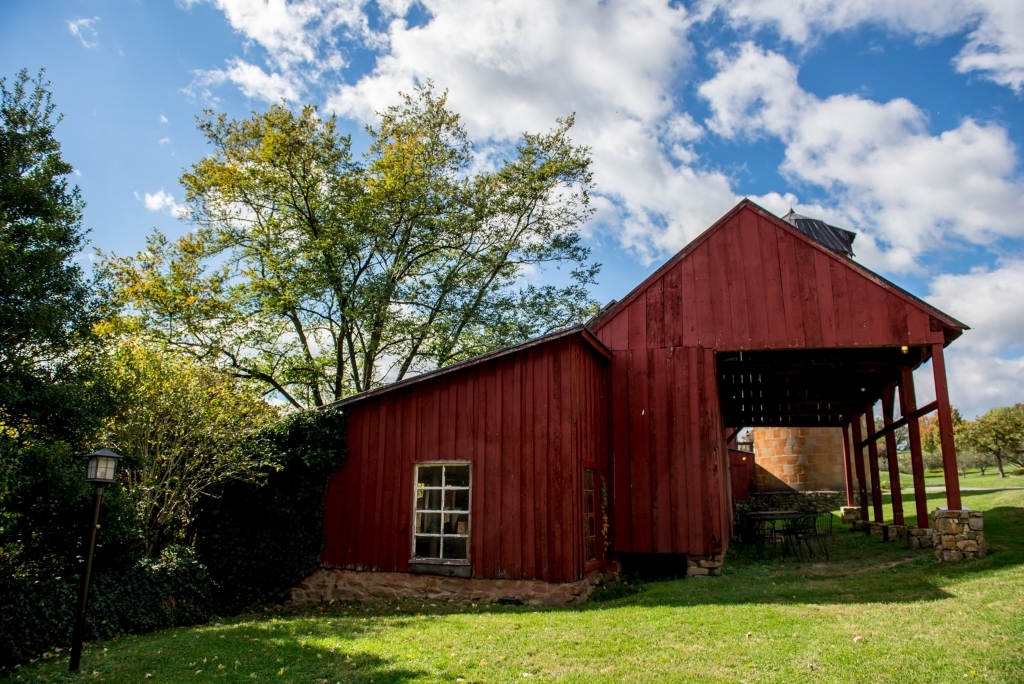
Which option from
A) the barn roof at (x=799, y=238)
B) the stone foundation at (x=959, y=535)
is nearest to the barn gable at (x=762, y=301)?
the barn roof at (x=799, y=238)

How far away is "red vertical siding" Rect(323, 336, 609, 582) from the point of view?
1019 cm

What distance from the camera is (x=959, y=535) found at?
34.9 ft

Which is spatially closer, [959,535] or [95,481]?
[95,481]

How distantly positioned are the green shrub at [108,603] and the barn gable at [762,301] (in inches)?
313

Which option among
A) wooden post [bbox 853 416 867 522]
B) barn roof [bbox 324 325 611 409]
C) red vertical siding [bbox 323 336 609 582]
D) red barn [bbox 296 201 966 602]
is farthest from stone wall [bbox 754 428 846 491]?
barn roof [bbox 324 325 611 409]

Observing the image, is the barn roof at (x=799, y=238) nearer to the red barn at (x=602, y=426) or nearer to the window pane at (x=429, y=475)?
the red barn at (x=602, y=426)

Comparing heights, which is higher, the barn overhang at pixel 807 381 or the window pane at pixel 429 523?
the barn overhang at pixel 807 381

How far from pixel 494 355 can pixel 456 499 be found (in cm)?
242

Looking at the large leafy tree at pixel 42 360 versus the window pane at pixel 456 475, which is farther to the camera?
the window pane at pixel 456 475

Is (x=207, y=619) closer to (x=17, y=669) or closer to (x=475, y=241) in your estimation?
(x=17, y=669)

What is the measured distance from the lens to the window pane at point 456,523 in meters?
10.8

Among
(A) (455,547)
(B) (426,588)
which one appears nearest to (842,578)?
(A) (455,547)

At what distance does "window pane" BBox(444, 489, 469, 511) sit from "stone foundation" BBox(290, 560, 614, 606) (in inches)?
42.3

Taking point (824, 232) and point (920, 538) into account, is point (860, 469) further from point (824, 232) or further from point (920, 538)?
point (824, 232)
